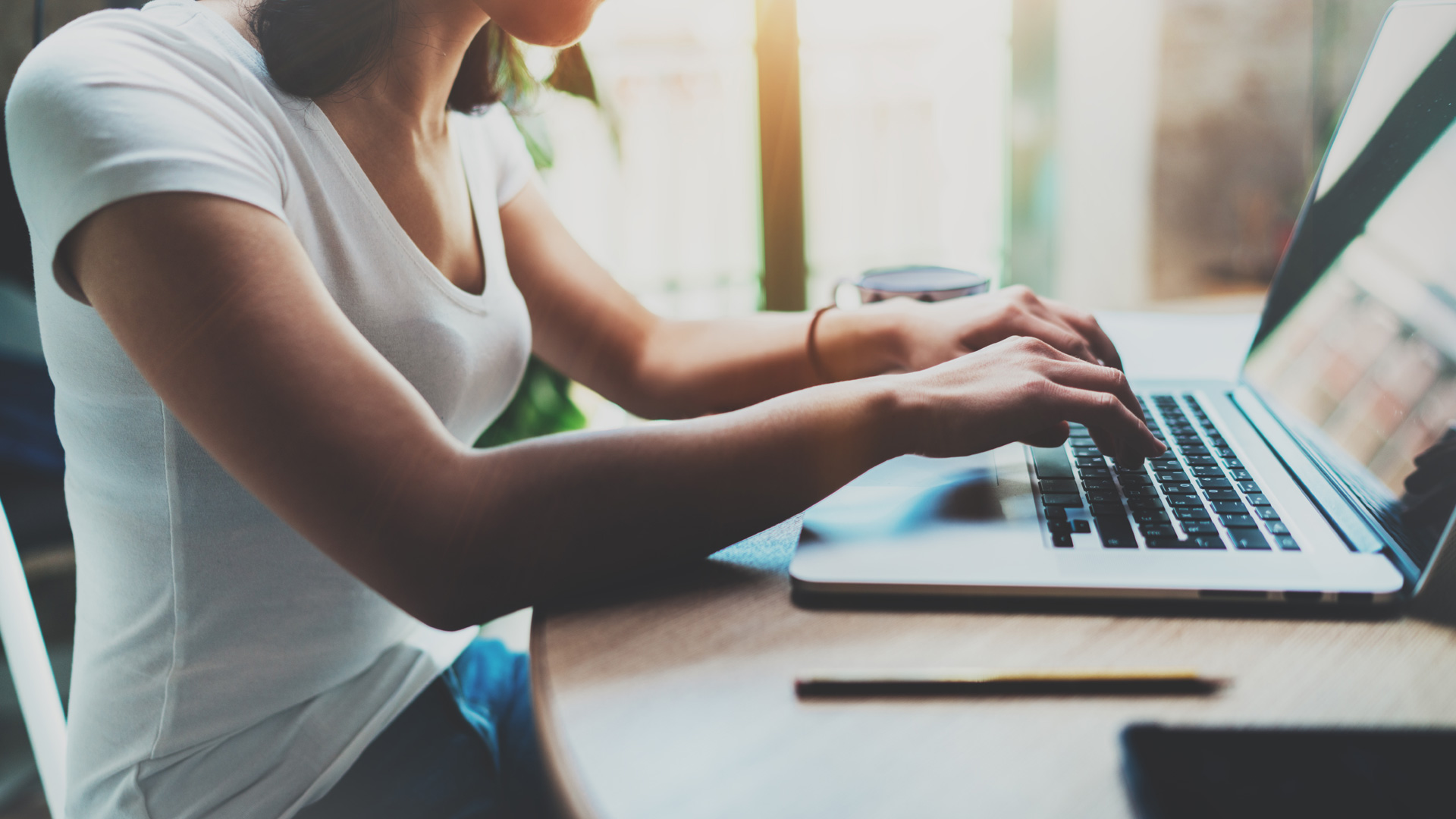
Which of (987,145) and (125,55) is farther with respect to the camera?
(987,145)

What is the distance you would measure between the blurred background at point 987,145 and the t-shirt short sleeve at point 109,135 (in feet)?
5.96

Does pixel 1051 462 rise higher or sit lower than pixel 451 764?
higher

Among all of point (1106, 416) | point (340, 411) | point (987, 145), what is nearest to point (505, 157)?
point (340, 411)

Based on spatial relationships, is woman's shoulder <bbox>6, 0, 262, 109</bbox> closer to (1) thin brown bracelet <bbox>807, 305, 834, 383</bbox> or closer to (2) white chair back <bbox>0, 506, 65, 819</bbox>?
(2) white chair back <bbox>0, 506, 65, 819</bbox>

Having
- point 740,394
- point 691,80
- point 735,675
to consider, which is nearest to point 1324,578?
point 735,675

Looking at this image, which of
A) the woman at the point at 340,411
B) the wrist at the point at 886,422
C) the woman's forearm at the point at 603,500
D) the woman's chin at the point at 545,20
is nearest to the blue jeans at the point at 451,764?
the woman at the point at 340,411

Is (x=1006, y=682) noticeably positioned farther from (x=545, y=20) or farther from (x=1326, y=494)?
(x=545, y=20)

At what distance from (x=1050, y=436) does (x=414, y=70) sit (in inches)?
21.8

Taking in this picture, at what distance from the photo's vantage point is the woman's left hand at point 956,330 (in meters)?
0.70

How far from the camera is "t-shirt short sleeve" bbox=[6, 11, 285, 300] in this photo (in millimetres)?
456

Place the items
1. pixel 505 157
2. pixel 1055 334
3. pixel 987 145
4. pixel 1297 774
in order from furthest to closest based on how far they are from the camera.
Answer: pixel 987 145
pixel 505 157
pixel 1055 334
pixel 1297 774

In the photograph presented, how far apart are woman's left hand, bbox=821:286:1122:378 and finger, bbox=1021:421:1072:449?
14cm

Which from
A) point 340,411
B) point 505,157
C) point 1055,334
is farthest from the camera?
point 505,157

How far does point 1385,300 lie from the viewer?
64 centimetres
